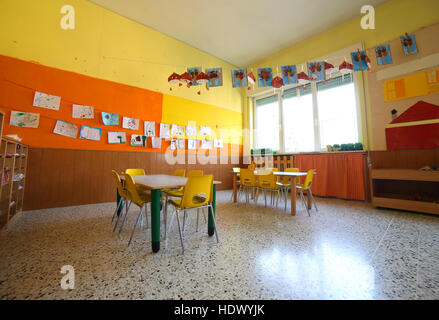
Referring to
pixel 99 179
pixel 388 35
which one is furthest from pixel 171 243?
pixel 388 35

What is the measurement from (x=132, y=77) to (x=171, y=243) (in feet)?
13.2

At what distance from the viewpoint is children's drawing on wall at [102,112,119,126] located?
12.5ft

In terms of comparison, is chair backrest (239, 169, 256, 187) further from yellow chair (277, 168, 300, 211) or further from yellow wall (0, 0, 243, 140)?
yellow wall (0, 0, 243, 140)

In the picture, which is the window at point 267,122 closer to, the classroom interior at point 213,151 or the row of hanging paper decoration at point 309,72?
the classroom interior at point 213,151

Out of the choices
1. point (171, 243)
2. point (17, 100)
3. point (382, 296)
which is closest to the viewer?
point (382, 296)

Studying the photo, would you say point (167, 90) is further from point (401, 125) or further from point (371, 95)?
point (401, 125)

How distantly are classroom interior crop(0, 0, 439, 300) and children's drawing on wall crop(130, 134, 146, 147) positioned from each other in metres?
0.03

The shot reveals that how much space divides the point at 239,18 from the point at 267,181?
4155 mm

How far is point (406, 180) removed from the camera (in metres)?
3.47

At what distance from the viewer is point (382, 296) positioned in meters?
1.13

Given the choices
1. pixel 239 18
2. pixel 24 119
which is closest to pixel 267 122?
pixel 239 18

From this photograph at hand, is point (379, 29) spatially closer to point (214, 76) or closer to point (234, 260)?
point (214, 76)

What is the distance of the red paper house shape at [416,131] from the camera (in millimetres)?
3287

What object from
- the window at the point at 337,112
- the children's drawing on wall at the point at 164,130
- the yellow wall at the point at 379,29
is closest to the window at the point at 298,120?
the window at the point at 337,112
